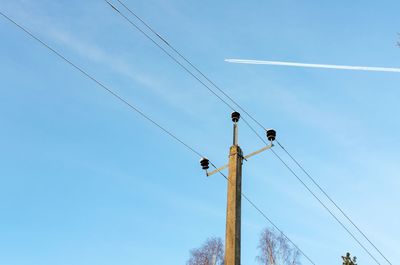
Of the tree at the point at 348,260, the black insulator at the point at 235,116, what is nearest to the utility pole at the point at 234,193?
the black insulator at the point at 235,116

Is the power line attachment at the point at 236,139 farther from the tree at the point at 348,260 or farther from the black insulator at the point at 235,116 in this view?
the tree at the point at 348,260

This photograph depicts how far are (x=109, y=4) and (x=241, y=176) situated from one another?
13.7ft

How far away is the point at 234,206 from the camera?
7652 mm

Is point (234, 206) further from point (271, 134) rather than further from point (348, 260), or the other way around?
point (348, 260)

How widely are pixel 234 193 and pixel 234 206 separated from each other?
10.1 inches

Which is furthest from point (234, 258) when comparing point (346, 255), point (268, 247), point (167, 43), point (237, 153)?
point (268, 247)

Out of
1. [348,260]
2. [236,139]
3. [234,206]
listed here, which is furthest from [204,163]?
[348,260]

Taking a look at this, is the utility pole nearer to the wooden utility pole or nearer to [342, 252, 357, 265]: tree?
the wooden utility pole

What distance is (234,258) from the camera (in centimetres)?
704

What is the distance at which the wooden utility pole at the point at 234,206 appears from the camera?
7135 mm

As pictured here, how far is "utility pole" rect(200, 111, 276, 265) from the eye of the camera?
282 inches

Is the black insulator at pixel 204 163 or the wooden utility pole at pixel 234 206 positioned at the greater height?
the black insulator at pixel 204 163

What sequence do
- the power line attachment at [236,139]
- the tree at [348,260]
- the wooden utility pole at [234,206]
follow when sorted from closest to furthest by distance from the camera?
the wooden utility pole at [234,206], the power line attachment at [236,139], the tree at [348,260]

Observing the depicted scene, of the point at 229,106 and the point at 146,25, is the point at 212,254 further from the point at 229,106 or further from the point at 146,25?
the point at 146,25
